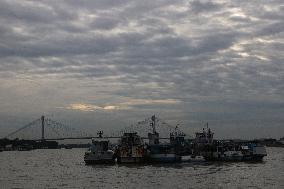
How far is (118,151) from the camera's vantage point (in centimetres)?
9725

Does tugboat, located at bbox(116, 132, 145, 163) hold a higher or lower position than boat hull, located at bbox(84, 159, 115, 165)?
higher

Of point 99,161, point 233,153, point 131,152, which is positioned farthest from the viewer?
point 233,153

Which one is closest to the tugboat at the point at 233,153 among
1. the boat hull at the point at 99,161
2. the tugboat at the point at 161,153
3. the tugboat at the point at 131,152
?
the tugboat at the point at 161,153

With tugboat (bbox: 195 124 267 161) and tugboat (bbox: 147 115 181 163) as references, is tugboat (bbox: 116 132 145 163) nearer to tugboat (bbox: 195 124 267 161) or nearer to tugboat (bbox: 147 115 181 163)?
tugboat (bbox: 147 115 181 163)

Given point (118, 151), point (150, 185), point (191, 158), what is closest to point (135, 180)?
point (150, 185)

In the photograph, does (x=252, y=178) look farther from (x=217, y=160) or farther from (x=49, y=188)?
(x=217, y=160)

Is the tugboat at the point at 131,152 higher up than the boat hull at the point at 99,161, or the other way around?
the tugboat at the point at 131,152

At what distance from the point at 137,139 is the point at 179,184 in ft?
145

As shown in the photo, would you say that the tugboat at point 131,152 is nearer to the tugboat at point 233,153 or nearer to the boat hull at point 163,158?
the boat hull at point 163,158

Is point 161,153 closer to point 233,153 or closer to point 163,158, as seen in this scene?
point 163,158

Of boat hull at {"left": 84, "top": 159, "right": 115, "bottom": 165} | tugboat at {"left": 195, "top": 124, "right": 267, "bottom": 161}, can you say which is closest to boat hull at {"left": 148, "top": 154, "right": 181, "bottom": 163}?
boat hull at {"left": 84, "top": 159, "right": 115, "bottom": 165}

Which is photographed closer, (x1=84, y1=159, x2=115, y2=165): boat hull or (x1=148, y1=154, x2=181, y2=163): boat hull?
(x1=148, y1=154, x2=181, y2=163): boat hull

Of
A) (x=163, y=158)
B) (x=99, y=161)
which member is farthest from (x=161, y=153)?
(x=99, y=161)

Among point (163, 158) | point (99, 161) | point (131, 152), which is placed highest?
point (131, 152)
